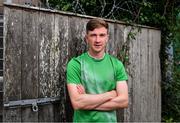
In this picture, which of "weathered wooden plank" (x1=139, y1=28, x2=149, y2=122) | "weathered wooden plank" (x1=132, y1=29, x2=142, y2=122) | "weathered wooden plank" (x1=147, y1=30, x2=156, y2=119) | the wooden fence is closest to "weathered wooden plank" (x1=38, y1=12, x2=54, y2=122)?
the wooden fence

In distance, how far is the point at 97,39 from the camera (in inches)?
178

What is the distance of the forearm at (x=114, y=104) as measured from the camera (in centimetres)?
441

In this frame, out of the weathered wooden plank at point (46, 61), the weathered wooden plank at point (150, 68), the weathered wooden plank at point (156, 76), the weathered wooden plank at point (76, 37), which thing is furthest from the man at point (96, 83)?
the weathered wooden plank at point (156, 76)

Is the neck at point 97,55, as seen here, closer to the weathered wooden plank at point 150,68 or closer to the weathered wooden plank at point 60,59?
the weathered wooden plank at point 60,59

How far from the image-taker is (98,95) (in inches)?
174

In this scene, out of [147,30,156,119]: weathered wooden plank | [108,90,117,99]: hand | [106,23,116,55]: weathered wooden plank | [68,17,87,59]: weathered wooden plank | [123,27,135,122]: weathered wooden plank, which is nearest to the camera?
[108,90,117,99]: hand

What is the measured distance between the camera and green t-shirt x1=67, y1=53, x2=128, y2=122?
173 inches

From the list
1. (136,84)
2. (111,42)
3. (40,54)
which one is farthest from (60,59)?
(136,84)

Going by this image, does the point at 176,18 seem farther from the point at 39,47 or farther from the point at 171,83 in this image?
the point at 39,47

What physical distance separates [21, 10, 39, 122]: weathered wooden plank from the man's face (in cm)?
56

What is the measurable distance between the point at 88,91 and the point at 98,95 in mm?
127

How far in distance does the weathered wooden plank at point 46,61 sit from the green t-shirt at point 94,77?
0.30 m

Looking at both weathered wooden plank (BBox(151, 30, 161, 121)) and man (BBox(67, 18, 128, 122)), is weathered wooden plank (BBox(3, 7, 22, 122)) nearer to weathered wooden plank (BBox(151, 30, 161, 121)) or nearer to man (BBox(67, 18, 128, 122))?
man (BBox(67, 18, 128, 122))

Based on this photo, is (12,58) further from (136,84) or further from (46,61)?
(136,84)
